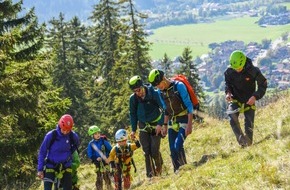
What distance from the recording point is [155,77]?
941 cm

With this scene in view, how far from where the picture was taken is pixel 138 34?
37.2 meters

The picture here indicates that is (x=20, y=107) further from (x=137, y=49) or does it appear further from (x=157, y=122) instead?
(x=137, y=49)

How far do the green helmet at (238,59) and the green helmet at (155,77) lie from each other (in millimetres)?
1521

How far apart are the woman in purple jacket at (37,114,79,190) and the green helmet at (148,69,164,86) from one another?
189 cm

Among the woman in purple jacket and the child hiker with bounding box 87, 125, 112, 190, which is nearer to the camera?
the woman in purple jacket

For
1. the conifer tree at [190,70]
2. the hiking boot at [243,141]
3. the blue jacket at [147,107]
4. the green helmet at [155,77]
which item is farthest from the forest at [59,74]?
the hiking boot at [243,141]

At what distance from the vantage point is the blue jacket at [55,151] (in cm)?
920

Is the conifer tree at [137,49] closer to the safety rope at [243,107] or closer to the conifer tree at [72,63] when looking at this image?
the conifer tree at [72,63]

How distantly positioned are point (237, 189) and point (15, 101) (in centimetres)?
1040

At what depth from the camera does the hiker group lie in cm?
921

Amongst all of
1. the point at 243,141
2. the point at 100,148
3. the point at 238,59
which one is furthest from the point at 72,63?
the point at 238,59

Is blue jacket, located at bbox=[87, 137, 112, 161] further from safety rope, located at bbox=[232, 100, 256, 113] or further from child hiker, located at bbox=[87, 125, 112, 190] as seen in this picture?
safety rope, located at bbox=[232, 100, 256, 113]

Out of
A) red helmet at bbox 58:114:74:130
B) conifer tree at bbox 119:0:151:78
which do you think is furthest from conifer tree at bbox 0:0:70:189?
conifer tree at bbox 119:0:151:78

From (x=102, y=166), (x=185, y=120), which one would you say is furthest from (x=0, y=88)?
(x=185, y=120)
